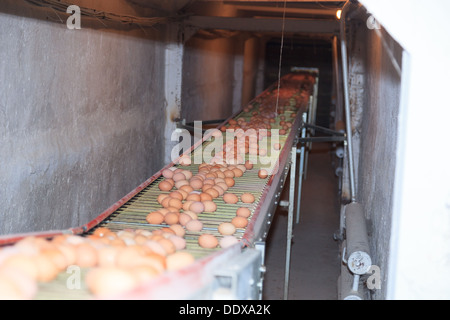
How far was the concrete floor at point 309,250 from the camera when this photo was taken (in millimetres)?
4777

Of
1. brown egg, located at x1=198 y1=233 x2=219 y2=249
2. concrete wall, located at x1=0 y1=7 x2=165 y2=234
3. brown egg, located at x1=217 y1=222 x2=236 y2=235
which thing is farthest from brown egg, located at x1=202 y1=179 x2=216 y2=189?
concrete wall, located at x1=0 y1=7 x2=165 y2=234

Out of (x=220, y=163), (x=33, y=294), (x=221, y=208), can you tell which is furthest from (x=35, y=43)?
(x=33, y=294)

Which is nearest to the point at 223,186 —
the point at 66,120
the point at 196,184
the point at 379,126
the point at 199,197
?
the point at 196,184

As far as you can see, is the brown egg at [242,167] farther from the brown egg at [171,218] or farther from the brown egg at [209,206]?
the brown egg at [171,218]

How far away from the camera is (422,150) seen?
78.0 inches

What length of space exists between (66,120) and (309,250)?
3113 millimetres

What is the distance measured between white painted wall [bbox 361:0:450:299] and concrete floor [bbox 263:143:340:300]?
2662 mm

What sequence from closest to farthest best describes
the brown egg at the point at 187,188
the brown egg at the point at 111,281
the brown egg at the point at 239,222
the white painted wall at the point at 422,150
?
the brown egg at the point at 111,281
the white painted wall at the point at 422,150
the brown egg at the point at 239,222
the brown egg at the point at 187,188

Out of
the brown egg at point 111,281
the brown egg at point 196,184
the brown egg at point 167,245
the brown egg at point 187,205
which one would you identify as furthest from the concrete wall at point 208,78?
the brown egg at point 111,281

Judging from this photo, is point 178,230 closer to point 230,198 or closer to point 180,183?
point 230,198

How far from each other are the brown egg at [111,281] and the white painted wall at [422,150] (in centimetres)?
113

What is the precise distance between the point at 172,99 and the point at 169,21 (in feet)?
3.58

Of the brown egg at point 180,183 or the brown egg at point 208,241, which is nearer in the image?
the brown egg at point 208,241

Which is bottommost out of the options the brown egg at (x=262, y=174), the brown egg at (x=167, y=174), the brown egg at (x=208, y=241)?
the brown egg at (x=208, y=241)
